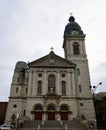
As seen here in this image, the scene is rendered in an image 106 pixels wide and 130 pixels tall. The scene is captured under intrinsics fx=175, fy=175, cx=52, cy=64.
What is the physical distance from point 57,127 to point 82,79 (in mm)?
14885

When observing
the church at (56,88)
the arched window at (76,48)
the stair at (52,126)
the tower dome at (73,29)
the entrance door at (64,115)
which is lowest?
the stair at (52,126)

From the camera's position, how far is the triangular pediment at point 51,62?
39.8 meters

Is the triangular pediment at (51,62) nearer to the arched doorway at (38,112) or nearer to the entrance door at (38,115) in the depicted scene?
the arched doorway at (38,112)

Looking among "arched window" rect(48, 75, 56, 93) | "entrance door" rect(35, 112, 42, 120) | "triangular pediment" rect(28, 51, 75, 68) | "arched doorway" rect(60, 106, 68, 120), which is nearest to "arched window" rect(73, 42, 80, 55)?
"triangular pediment" rect(28, 51, 75, 68)

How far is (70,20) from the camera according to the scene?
5150cm

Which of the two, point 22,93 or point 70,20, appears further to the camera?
point 70,20

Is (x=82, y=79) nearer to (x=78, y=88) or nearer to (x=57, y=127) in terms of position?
(x=78, y=88)

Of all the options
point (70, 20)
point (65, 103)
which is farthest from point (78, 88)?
→ point (70, 20)

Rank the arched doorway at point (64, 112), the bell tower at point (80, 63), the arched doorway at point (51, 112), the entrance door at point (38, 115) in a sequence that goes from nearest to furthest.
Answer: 1. the entrance door at point (38, 115)
2. the arched doorway at point (51, 112)
3. the arched doorway at point (64, 112)
4. the bell tower at point (80, 63)

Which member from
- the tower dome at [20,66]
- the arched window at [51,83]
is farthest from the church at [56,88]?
the tower dome at [20,66]

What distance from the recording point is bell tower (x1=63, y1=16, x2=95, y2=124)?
122 ft

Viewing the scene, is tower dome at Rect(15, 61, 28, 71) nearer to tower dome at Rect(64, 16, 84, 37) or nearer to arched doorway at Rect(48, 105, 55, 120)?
tower dome at Rect(64, 16, 84, 37)

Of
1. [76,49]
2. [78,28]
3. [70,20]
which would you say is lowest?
[76,49]

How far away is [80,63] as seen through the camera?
42.3 meters
